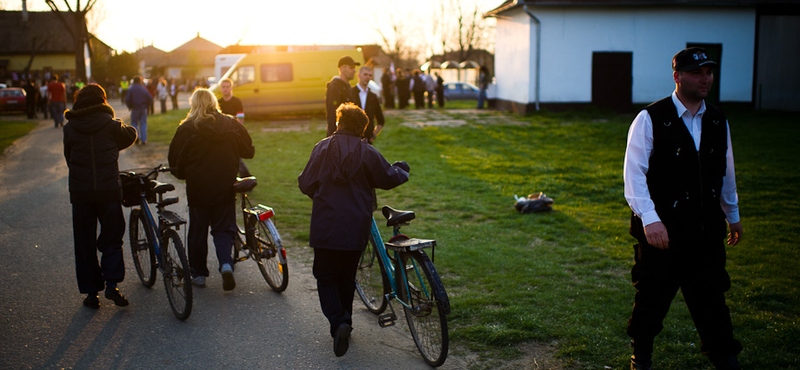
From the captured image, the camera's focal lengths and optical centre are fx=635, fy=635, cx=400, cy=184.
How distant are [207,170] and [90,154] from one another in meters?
0.95

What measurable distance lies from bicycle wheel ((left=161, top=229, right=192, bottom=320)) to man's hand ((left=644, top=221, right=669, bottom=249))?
3.30 meters

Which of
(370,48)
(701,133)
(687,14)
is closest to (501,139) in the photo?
(687,14)

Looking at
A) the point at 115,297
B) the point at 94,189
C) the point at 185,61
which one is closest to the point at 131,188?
the point at 94,189

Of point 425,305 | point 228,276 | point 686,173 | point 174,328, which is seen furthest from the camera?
point 228,276

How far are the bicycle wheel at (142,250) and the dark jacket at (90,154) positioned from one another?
0.53 meters

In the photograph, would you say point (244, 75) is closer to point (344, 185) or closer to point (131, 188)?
point (131, 188)

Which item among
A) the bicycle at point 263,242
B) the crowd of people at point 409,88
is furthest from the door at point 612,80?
the bicycle at point 263,242

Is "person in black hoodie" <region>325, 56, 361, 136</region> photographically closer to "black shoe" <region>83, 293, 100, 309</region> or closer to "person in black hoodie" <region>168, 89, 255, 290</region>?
"person in black hoodie" <region>168, 89, 255, 290</region>

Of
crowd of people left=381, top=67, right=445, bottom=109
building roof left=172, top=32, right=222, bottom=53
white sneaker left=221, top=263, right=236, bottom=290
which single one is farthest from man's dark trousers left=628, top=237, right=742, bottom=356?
building roof left=172, top=32, right=222, bottom=53

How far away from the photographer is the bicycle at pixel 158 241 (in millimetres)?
4969

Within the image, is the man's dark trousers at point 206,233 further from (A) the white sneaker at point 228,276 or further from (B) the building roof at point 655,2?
(B) the building roof at point 655,2

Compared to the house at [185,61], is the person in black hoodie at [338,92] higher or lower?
lower

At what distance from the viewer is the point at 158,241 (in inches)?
214

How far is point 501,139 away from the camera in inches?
688
